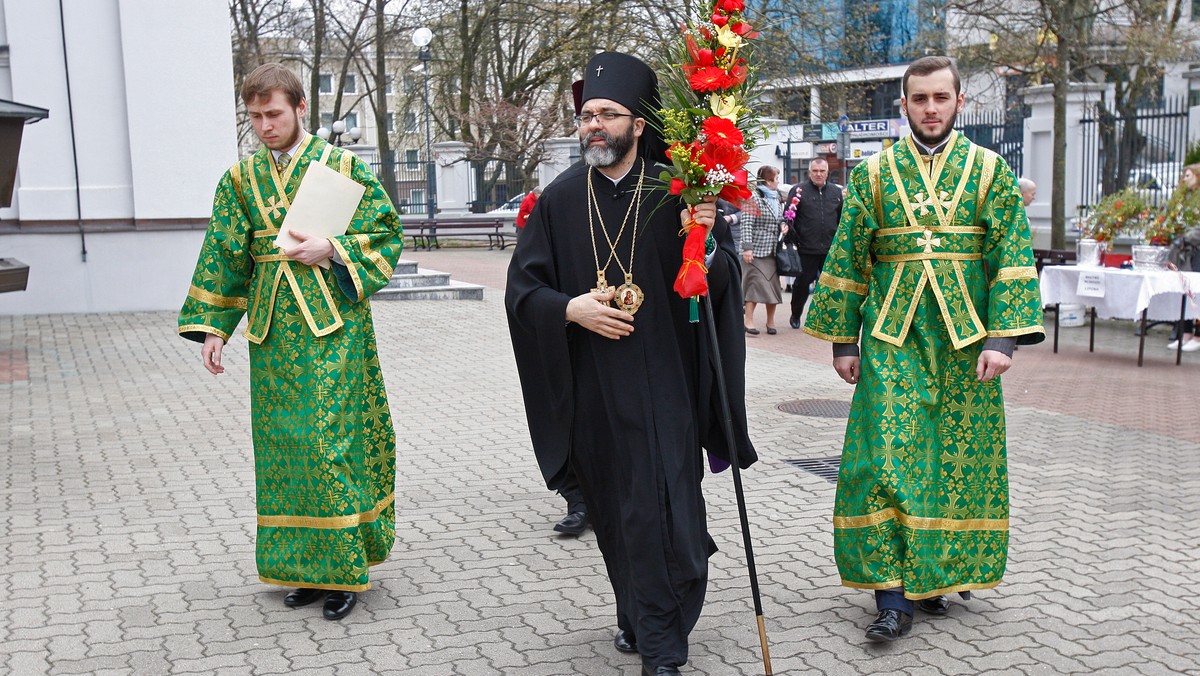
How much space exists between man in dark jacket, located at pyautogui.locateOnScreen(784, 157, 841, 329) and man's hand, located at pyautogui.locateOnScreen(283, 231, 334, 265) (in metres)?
9.37

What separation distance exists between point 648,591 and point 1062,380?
780 centimetres

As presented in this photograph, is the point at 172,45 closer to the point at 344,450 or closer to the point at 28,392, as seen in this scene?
the point at 28,392

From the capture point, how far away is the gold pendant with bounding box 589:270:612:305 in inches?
155

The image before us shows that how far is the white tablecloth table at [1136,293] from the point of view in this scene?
11133 millimetres

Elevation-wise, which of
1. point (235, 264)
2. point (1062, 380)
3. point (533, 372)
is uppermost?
point (235, 264)

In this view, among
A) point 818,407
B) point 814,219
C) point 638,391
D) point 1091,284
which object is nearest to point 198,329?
point 638,391

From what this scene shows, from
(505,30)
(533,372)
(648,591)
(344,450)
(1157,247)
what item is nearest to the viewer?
(648,591)

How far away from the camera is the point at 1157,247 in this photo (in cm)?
1162

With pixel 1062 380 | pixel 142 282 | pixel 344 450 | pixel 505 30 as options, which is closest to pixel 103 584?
pixel 344 450

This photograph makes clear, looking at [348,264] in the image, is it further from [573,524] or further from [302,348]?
[573,524]

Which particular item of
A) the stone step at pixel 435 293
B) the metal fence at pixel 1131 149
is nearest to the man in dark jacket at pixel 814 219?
the metal fence at pixel 1131 149

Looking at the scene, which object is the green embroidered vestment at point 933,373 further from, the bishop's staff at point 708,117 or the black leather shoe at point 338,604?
the black leather shoe at point 338,604

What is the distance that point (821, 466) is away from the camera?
741 cm

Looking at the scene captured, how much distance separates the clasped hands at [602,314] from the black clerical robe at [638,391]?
0.06 meters
